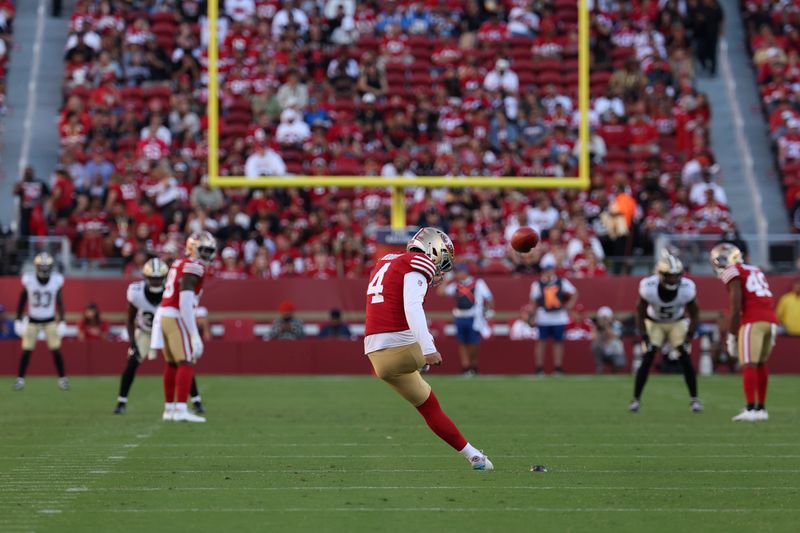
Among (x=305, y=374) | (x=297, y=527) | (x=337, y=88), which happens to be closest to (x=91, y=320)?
(x=305, y=374)

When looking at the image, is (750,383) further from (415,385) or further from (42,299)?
(42,299)

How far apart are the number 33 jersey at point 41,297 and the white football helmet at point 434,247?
10252 mm

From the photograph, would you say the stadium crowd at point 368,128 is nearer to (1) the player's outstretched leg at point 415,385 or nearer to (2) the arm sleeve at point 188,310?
(2) the arm sleeve at point 188,310

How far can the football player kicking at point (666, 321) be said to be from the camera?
14.2 m

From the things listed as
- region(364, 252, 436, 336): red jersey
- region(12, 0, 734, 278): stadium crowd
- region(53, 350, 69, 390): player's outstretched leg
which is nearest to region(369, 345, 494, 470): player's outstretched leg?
region(364, 252, 436, 336): red jersey

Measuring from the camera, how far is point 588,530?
6855 millimetres

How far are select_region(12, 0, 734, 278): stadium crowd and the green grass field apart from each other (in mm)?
7067

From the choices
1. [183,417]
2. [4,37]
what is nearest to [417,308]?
[183,417]

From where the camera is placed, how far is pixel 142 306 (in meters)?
14.3

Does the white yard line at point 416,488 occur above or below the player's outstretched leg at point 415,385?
below

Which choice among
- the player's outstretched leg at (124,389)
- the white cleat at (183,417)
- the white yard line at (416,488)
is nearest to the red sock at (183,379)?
the white cleat at (183,417)

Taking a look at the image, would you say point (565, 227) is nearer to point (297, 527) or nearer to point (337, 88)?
point (337, 88)

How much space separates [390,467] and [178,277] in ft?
14.8

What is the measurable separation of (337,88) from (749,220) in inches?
318
